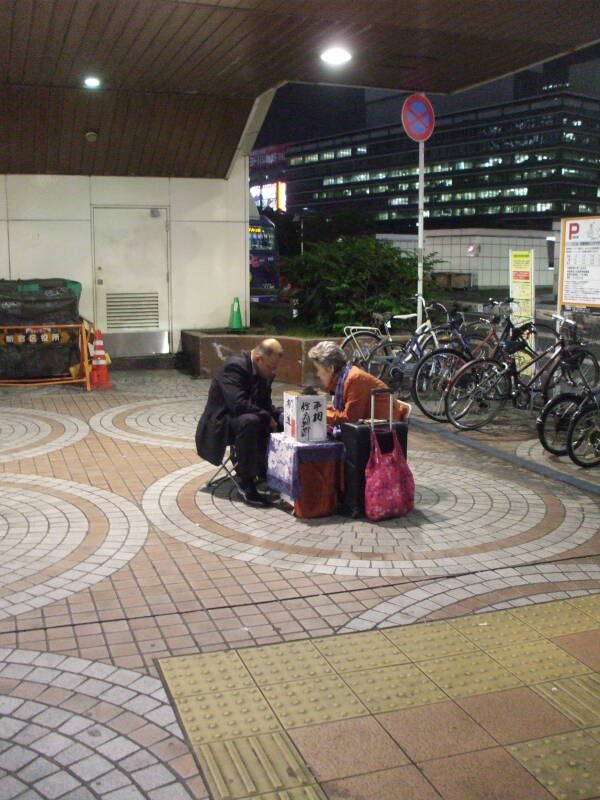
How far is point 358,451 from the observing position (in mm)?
6117

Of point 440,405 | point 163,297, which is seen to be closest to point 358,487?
point 440,405

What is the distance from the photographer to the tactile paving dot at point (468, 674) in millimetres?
3779

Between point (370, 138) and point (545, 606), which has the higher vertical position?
point (370, 138)

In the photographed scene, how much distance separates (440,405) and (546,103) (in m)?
130

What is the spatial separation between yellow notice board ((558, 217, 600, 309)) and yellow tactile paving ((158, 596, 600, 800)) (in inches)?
191

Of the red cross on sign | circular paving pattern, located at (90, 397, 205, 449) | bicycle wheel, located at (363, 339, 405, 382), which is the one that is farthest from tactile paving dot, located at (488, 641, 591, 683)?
the red cross on sign

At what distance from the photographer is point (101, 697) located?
3.65 metres

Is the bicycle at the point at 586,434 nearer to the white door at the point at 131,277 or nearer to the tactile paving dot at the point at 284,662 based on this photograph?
the tactile paving dot at the point at 284,662

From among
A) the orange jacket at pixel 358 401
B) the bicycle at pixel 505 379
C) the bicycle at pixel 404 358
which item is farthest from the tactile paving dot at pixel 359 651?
the bicycle at pixel 404 358

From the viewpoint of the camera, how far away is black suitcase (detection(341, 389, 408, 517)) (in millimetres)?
6121

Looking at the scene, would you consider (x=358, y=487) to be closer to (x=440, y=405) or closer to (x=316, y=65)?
(x=440, y=405)

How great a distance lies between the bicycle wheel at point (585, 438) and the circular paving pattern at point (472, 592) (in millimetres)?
2439

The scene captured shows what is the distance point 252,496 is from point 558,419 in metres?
3.34

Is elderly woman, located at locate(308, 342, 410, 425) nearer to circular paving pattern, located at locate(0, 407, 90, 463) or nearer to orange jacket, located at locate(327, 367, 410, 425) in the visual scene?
orange jacket, located at locate(327, 367, 410, 425)
